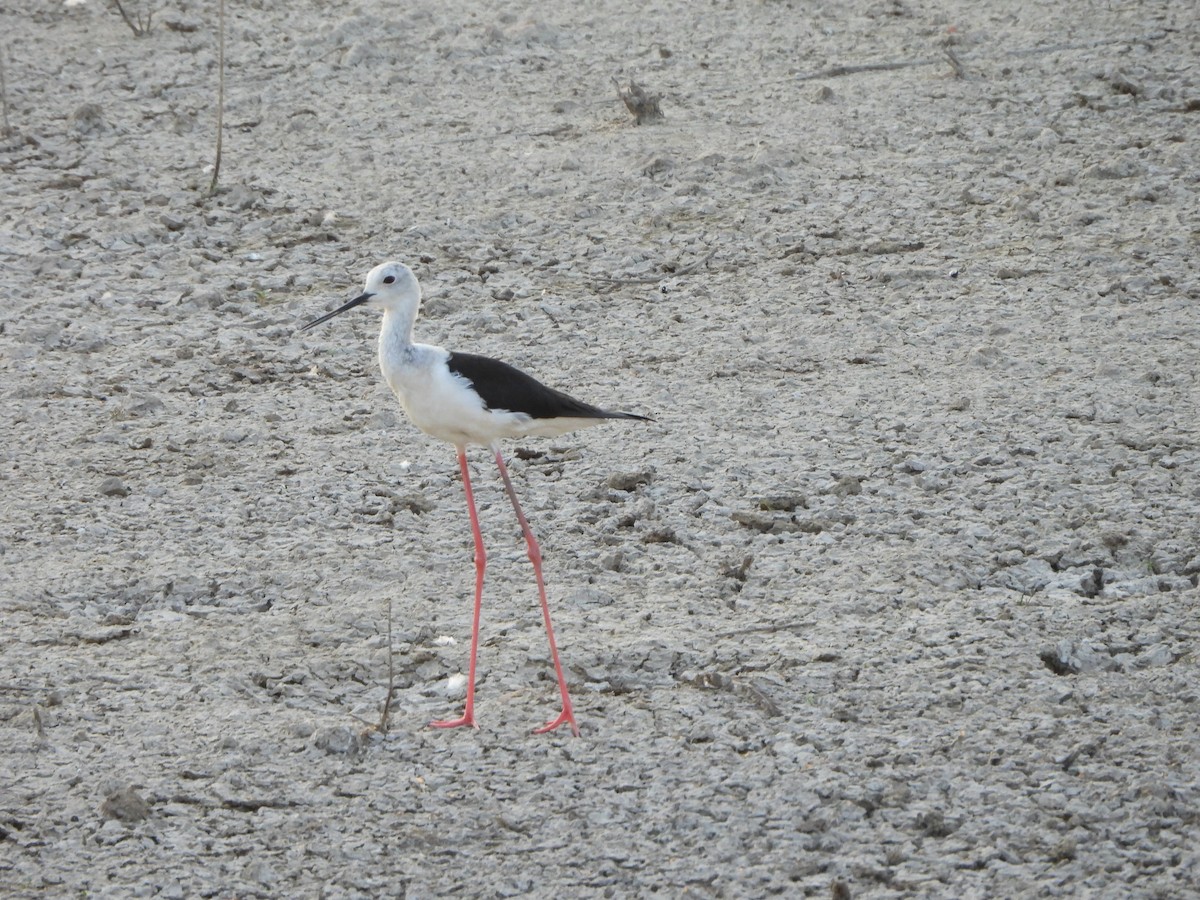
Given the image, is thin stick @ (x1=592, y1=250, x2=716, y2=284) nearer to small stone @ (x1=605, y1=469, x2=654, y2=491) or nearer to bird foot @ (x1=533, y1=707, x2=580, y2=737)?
small stone @ (x1=605, y1=469, x2=654, y2=491)

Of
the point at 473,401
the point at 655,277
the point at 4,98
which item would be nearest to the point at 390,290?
the point at 473,401

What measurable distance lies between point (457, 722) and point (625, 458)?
60.3 inches

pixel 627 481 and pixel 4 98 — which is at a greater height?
pixel 4 98

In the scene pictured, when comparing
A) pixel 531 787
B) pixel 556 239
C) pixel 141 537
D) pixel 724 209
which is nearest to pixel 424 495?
pixel 141 537

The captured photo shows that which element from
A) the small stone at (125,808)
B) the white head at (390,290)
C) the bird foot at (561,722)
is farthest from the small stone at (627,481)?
the small stone at (125,808)

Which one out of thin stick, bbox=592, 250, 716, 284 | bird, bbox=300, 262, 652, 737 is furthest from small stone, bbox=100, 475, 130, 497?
thin stick, bbox=592, 250, 716, 284

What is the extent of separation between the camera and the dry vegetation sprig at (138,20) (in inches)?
344

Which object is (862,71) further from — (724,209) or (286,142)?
(286,142)

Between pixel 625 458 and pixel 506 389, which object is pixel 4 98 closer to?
pixel 625 458

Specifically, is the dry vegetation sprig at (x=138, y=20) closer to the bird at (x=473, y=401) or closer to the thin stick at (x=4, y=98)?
the thin stick at (x=4, y=98)

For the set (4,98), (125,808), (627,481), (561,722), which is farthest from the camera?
(4,98)

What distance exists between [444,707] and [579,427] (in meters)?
0.88

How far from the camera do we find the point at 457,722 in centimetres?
388

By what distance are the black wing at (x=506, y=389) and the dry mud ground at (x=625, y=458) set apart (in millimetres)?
663
